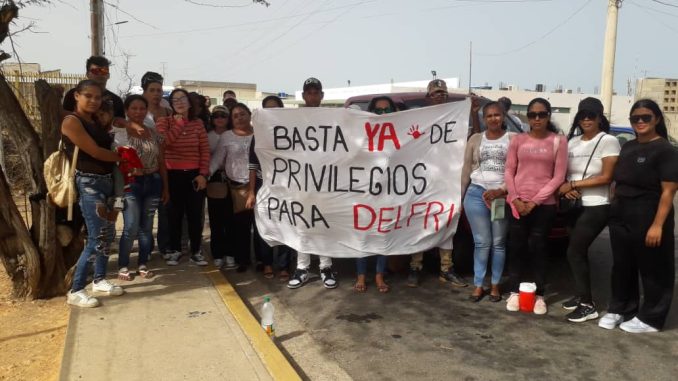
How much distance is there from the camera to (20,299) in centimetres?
487

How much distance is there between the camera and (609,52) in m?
19.5

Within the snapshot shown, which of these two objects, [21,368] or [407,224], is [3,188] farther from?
[407,224]

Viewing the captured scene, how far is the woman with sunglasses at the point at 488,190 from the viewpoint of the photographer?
15.2ft

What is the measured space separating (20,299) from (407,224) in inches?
141

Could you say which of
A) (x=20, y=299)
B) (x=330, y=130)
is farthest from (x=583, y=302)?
(x=20, y=299)

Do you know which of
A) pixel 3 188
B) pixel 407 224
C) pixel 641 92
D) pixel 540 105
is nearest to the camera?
pixel 540 105

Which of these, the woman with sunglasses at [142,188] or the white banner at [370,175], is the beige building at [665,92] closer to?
the white banner at [370,175]

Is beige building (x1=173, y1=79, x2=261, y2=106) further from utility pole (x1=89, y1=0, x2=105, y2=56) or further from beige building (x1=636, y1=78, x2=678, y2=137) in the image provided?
utility pole (x1=89, y1=0, x2=105, y2=56)

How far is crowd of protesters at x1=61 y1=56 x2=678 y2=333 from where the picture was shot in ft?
13.3

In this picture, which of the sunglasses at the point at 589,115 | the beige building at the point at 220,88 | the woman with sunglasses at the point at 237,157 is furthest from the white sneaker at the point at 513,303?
the beige building at the point at 220,88

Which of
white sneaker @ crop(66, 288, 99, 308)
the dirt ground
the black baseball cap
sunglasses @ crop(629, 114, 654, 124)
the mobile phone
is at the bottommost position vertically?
the dirt ground

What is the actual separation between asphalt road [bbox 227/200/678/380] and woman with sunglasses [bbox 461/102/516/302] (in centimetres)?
40

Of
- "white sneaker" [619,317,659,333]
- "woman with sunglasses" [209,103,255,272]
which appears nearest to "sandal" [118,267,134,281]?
"woman with sunglasses" [209,103,255,272]

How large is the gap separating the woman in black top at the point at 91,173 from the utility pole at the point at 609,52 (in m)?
18.5
